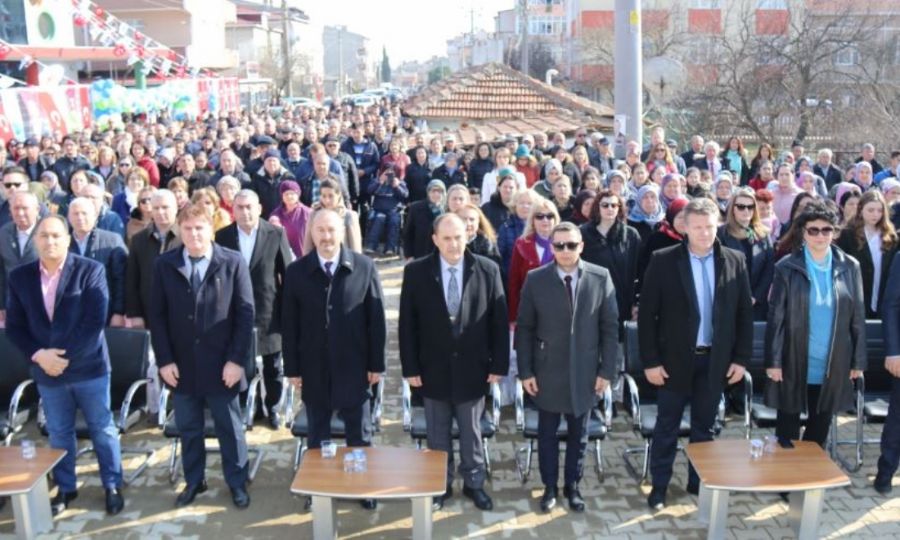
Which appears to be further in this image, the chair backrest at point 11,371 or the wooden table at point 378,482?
the chair backrest at point 11,371

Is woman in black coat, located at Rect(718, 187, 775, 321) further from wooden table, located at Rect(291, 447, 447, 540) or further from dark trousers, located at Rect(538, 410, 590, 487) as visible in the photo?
wooden table, located at Rect(291, 447, 447, 540)

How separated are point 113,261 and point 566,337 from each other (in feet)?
11.7

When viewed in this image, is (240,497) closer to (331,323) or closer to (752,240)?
(331,323)

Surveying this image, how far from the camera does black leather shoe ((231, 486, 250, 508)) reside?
524cm

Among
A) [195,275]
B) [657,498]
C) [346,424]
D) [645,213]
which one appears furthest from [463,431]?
[645,213]

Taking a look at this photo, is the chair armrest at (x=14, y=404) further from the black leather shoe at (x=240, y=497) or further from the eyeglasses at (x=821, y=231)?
the eyeglasses at (x=821, y=231)

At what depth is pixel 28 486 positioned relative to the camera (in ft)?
14.8

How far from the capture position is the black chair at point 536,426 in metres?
5.34

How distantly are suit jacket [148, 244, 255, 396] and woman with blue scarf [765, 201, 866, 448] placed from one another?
10.9ft

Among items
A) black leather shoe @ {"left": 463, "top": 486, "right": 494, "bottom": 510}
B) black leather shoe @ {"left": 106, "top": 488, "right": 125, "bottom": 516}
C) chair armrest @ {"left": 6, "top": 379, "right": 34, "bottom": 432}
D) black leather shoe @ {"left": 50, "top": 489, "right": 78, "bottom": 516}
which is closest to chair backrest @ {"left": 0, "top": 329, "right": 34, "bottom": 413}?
chair armrest @ {"left": 6, "top": 379, "right": 34, "bottom": 432}

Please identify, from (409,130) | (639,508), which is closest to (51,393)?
(639,508)

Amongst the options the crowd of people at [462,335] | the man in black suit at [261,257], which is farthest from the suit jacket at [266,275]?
the crowd of people at [462,335]

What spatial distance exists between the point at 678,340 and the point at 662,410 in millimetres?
487

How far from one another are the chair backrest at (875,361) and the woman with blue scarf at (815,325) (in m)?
0.78
